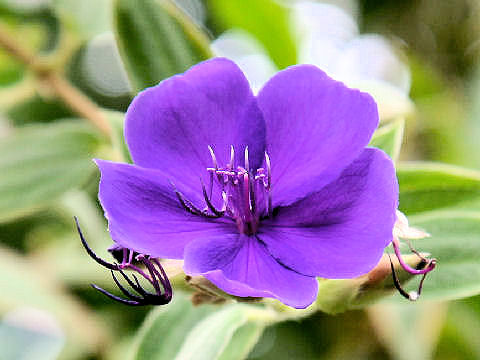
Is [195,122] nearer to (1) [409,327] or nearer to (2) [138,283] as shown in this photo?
(2) [138,283]

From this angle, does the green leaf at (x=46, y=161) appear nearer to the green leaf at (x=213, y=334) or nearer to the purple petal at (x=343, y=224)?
the green leaf at (x=213, y=334)

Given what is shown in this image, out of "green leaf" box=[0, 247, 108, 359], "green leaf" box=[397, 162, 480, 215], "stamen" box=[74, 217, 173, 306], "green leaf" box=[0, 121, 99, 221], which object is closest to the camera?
"stamen" box=[74, 217, 173, 306]

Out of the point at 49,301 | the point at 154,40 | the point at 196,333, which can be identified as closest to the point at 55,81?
the point at 154,40

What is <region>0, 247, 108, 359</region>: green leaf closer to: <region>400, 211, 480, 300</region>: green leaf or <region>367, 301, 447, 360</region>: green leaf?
<region>367, 301, 447, 360</region>: green leaf

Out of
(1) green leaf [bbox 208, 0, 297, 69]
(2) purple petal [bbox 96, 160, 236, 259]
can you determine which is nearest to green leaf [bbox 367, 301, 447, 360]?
(1) green leaf [bbox 208, 0, 297, 69]

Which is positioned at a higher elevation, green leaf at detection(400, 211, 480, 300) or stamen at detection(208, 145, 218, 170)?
stamen at detection(208, 145, 218, 170)

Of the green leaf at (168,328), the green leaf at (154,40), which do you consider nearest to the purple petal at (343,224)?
the green leaf at (168,328)
